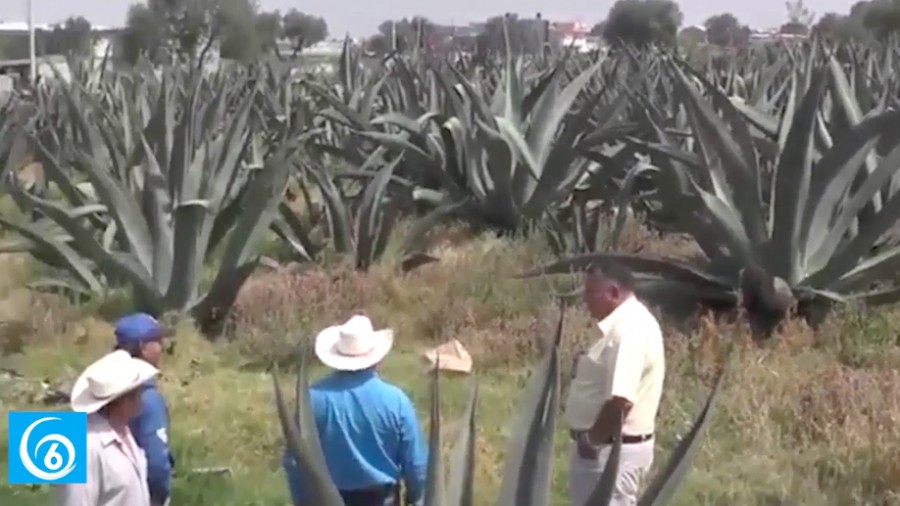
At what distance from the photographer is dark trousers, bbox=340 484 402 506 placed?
15.2 feet

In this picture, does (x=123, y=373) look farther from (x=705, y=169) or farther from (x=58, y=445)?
(x=705, y=169)

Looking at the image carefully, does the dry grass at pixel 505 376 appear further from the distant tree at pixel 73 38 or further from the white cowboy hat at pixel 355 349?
the distant tree at pixel 73 38

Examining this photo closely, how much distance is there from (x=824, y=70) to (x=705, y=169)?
102cm

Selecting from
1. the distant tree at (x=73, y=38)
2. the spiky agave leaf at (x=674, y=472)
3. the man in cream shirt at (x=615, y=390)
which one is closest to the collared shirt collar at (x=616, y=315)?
the man in cream shirt at (x=615, y=390)

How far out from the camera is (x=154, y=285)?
862 centimetres

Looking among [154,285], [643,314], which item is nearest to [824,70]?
[643,314]

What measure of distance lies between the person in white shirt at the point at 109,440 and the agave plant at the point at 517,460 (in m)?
0.81

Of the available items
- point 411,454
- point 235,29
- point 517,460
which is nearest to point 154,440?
point 411,454

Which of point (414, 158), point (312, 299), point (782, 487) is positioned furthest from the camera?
point (414, 158)

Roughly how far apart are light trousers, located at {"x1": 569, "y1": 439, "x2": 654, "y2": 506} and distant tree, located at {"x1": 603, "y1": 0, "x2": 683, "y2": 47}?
33.5 m

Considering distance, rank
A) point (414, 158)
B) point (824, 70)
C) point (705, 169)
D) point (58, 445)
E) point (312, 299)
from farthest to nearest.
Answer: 1. point (414, 158)
2. point (312, 299)
3. point (705, 169)
4. point (824, 70)
5. point (58, 445)

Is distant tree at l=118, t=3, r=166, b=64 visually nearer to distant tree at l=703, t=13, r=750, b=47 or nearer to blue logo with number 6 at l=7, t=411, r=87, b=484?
distant tree at l=703, t=13, r=750, b=47

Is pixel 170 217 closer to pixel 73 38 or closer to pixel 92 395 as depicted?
pixel 92 395

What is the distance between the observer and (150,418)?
187 inches
